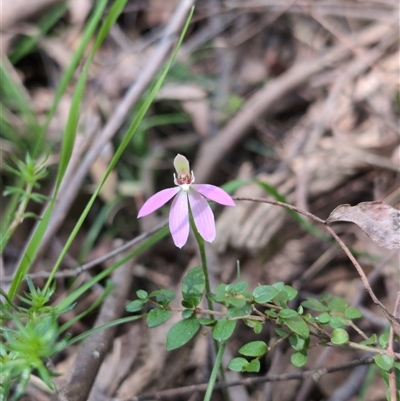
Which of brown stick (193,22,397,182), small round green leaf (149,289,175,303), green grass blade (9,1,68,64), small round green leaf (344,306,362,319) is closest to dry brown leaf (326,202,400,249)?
small round green leaf (344,306,362,319)

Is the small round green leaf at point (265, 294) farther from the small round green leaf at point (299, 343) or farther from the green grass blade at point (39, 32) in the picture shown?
the green grass blade at point (39, 32)

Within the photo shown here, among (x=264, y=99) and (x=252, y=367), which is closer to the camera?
(x=252, y=367)

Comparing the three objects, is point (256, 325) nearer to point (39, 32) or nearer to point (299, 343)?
point (299, 343)

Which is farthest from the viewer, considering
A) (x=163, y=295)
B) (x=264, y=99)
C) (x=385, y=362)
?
(x=264, y=99)

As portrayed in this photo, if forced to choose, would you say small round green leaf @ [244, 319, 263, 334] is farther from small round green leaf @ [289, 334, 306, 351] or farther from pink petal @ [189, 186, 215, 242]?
pink petal @ [189, 186, 215, 242]

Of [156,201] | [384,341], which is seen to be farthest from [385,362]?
[156,201]

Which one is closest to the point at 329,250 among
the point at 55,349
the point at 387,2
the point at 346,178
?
the point at 346,178

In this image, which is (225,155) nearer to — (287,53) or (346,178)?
(346,178)

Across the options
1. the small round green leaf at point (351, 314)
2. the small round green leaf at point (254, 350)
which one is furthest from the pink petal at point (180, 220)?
the small round green leaf at point (351, 314)
